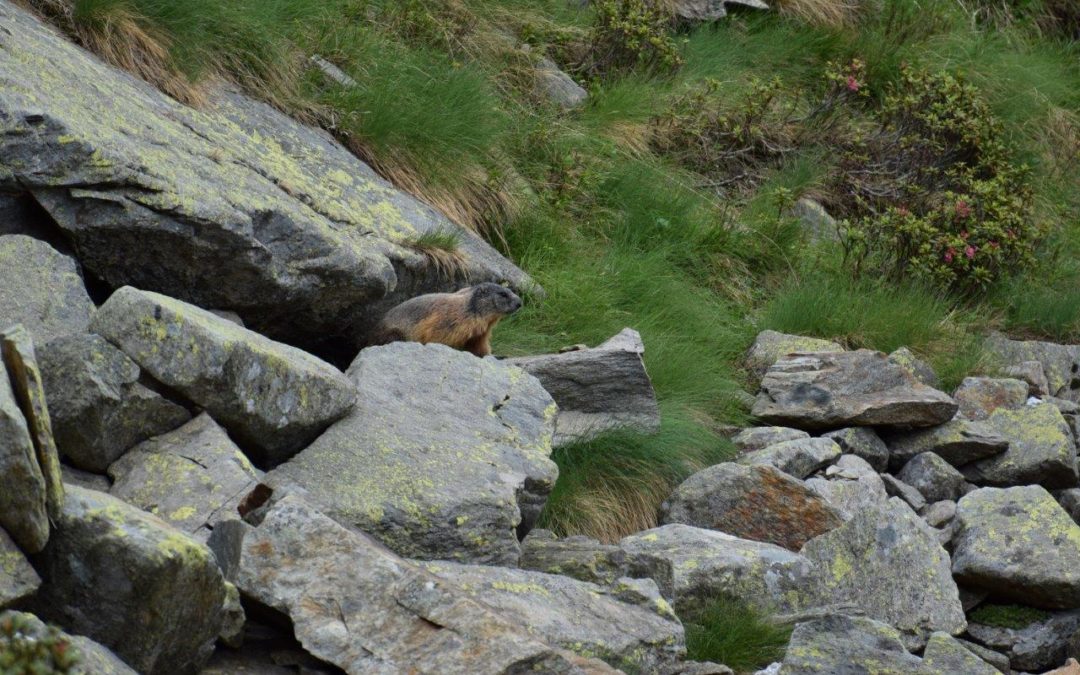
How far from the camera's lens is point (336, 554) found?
4.15 m

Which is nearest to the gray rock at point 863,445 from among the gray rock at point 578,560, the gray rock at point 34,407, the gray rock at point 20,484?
the gray rock at point 578,560

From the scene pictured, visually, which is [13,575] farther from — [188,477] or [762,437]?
[762,437]

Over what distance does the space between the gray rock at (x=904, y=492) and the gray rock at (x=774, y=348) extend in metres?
1.45

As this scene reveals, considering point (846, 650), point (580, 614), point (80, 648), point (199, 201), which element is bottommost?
point (846, 650)

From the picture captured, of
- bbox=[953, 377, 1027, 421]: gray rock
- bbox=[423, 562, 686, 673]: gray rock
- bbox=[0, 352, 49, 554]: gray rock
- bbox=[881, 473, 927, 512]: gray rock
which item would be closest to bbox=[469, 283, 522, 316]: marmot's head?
bbox=[881, 473, 927, 512]: gray rock

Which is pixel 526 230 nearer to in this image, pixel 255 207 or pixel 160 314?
pixel 255 207

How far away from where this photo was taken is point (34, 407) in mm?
3654

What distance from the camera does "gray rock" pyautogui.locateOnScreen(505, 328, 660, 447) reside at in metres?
7.43

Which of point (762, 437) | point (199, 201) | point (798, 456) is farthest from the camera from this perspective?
point (762, 437)

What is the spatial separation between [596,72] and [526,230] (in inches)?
118

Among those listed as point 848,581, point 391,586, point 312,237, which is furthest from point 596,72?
point 391,586

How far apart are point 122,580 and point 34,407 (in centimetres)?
53

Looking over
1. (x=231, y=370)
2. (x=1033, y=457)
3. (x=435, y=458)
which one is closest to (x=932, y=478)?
(x=1033, y=457)

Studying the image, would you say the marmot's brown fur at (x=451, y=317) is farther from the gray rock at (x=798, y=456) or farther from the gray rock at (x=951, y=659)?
the gray rock at (x=951, y=659)
